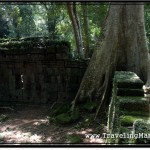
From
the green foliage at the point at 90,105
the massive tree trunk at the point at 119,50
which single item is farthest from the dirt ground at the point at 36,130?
the massive tree trunk at the point at 119,50

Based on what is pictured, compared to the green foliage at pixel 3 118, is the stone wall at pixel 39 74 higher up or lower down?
higher up

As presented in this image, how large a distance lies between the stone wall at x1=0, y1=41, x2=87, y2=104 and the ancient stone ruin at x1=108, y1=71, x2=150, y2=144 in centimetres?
570

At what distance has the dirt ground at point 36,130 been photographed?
25.9 ft

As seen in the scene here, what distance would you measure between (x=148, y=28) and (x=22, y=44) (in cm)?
1209

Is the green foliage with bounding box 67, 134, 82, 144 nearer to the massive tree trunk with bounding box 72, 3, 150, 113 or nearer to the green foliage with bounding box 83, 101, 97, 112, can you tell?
the green foliage with bounding box 83, 101, 97, 112

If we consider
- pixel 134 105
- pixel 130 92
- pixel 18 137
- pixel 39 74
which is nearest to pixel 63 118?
pixel 18 137

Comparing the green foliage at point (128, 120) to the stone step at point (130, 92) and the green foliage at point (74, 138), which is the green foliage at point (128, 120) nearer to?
the stone step at point (130, 92)

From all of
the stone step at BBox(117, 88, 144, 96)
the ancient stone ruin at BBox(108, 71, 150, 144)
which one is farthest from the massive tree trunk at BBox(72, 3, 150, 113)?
the stone step at BBox(117, 88, 144, 96)

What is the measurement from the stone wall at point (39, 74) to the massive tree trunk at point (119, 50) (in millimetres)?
2557

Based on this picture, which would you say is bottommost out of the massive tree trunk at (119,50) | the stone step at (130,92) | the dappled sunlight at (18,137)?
the dappled sunlight at (18,137)

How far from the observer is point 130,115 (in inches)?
195

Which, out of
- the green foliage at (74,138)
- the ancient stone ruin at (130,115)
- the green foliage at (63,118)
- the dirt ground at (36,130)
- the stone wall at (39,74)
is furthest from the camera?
the stone wall at (39,74)

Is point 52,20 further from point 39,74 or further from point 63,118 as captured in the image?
point 63,118

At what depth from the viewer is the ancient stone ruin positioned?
12.8ft
